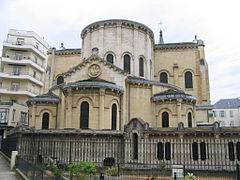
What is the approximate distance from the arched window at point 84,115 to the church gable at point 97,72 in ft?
13.8

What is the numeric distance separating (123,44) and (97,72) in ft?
22.8

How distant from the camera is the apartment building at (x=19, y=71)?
134ft

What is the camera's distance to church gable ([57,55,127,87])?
2508 cm

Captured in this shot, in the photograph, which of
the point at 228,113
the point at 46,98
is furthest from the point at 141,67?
the point at 228,113

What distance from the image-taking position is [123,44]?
30297 millimetres

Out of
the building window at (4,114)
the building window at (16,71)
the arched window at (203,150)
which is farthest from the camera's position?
the building window at (16,71)

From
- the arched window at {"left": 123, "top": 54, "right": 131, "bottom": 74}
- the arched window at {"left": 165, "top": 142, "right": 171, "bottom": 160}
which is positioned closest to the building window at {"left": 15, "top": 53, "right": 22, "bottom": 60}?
the arched window at {"left": 123, "top": 54, "right": 131, "bottom": 74}

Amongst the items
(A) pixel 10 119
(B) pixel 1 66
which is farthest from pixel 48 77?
(B) pixel 1 66

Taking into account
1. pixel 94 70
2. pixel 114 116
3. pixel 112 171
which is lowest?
pixel 112 171

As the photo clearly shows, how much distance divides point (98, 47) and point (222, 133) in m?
18.2

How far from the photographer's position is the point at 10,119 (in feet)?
120

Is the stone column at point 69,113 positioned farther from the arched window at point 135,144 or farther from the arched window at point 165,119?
the arched window at point 165,119

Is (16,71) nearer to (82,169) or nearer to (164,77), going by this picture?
(164,77)

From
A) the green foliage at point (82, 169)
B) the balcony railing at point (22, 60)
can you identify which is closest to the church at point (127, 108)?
the green foliage at point (82, 169)
